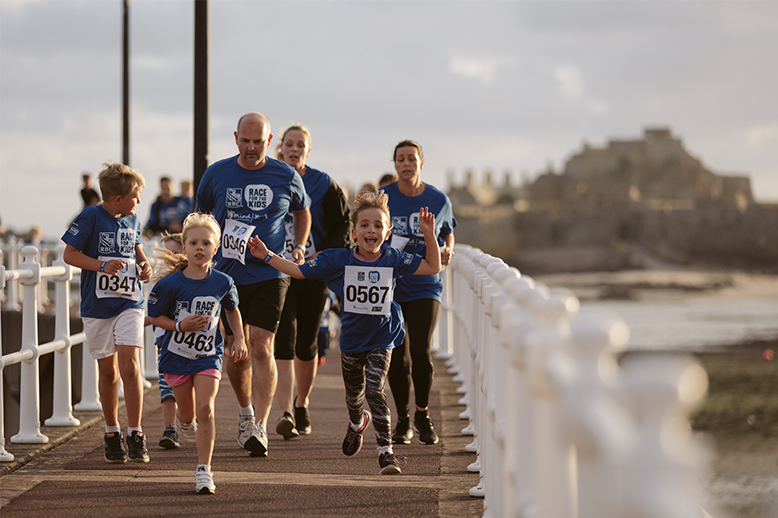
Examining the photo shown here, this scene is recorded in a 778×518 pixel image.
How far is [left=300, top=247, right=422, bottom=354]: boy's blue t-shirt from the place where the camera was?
5.31 m

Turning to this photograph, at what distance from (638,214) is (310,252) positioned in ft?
299

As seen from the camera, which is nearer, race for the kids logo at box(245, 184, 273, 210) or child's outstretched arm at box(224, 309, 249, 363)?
child's outstretched arm at box(224, 309, 249, 363)

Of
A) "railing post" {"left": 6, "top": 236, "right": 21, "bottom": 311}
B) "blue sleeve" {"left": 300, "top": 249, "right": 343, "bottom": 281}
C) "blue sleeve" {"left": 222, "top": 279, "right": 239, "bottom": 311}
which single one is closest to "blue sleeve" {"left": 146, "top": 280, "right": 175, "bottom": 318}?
"blue sleeve" {"left": 222, "top": 279, "right": 239, "bottom": 311}

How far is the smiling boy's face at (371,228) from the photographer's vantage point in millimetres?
5227

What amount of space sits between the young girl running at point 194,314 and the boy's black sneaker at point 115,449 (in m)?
0.71

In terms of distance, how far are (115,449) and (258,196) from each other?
5.46 feet

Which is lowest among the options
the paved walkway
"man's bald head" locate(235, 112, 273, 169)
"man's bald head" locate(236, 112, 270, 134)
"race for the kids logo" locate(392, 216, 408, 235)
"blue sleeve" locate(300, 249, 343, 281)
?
the paved walkway

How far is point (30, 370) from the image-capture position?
6160mm

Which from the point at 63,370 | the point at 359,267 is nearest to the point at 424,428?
the point at 359,267

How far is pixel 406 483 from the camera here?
513cm

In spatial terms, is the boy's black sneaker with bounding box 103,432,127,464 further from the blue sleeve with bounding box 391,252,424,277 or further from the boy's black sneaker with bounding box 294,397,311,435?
the blue sleeve with bounding box 391,252,424,277

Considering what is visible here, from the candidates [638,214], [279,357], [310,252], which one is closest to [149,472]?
[279,357]

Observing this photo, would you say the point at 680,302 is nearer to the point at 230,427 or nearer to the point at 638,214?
the point at 638,214

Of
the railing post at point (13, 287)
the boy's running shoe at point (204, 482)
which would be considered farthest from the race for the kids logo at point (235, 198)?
the railing post at point (13, 287)
